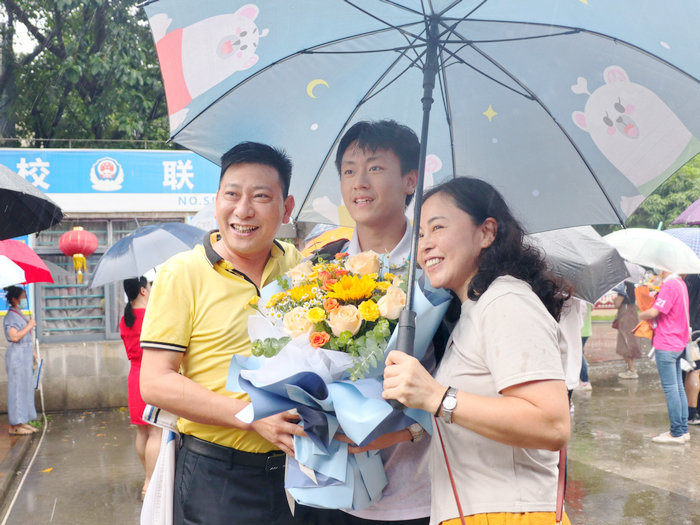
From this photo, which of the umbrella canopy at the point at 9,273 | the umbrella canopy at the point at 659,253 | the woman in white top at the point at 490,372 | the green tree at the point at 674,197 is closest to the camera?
the woman in white top at the point at 490,372

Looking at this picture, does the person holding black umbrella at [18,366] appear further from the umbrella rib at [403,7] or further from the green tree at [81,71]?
the umbrella rib at [403,7]

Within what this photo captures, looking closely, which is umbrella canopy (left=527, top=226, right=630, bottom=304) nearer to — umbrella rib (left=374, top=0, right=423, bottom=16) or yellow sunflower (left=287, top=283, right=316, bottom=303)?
umbrella rib (left=374, top=0, right=423, bottom=16)

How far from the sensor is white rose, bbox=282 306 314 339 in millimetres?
1952

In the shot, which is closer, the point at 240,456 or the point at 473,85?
the point at 240,456

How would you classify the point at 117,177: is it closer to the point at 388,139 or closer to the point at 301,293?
the point at 388,139

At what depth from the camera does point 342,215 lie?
3.02 metres

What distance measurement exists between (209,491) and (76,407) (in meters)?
8.86

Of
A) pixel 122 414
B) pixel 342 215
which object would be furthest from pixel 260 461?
pixel 122 414

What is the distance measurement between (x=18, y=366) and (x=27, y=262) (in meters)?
1.99

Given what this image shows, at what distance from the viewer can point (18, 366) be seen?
8492 mm

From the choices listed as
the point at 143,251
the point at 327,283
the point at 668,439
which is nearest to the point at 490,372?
the point at 327,283

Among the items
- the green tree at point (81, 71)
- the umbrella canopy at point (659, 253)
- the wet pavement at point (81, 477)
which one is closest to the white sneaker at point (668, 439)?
the umbrella canopy at point (659, 253)

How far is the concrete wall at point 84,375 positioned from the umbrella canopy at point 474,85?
8.25 meters

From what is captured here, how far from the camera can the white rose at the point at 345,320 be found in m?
1.90
